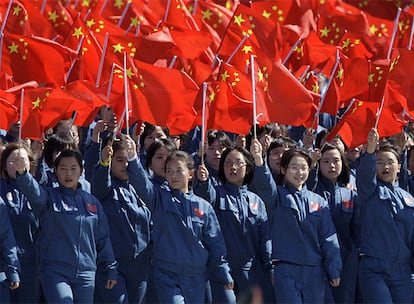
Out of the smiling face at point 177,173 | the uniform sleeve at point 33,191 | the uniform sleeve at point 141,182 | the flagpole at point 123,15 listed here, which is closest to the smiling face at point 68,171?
the uniform sleeve at point 33,191

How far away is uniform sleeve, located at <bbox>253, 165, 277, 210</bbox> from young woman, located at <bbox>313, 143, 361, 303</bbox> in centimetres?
114

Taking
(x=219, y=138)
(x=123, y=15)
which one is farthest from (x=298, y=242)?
(x=123, y=15)

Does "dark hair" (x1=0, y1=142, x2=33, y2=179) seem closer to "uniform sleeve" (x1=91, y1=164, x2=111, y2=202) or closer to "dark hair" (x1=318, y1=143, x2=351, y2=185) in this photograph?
"uniform sleeve" (x1=91, y1=164, x2=111, y2=202)

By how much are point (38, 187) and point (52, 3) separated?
18.9 ft

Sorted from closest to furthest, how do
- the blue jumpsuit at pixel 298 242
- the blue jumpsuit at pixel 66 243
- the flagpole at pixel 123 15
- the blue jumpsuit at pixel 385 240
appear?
1. the blue jumpsuit at pixel 66 243
2. the blue jumpsuit at pixel 298 242
3. the blue jumpsuit at pixel 385 240
4. the flagpole at pixel 123 15

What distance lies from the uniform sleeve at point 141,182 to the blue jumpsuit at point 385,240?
1.94 meters

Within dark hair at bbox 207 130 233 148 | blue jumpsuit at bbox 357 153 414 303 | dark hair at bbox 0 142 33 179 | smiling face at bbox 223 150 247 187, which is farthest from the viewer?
dark hair at bbox 207 130 233 148

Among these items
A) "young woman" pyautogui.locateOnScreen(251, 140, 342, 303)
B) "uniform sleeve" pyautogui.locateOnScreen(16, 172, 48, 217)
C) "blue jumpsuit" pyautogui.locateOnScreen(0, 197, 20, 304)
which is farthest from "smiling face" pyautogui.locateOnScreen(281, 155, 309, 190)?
"blue jumpsuit" pyautogui.locateOnScreen(0, 197, 20, 304)

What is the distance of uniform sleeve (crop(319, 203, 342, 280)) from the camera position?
9531 mm

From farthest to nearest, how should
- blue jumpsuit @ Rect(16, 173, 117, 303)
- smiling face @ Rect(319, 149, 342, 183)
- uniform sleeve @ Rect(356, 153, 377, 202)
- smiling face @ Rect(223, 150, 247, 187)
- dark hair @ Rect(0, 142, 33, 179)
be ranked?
smiling face @ Rect(319, 149, 342, 183) → smiling face @ Rect(223, 150, 247, 187) → uniform sleeve @ Rect(356, 153, 377, 202) → dark hair @ Rect(0, 142, 33, 179) → blue jumpsuit @ Rect(16, 173, 117, 303)

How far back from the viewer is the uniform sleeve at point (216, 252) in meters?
9.37

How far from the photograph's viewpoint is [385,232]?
9.82 m

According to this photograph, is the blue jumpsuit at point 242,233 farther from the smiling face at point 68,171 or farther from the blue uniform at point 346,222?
the smiling face at point 68,171

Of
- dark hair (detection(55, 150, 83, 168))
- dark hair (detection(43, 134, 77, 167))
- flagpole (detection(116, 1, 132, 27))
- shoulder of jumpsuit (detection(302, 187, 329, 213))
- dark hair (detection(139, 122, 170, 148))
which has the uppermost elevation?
flagpole (detection(116, 1, 132, 27))
